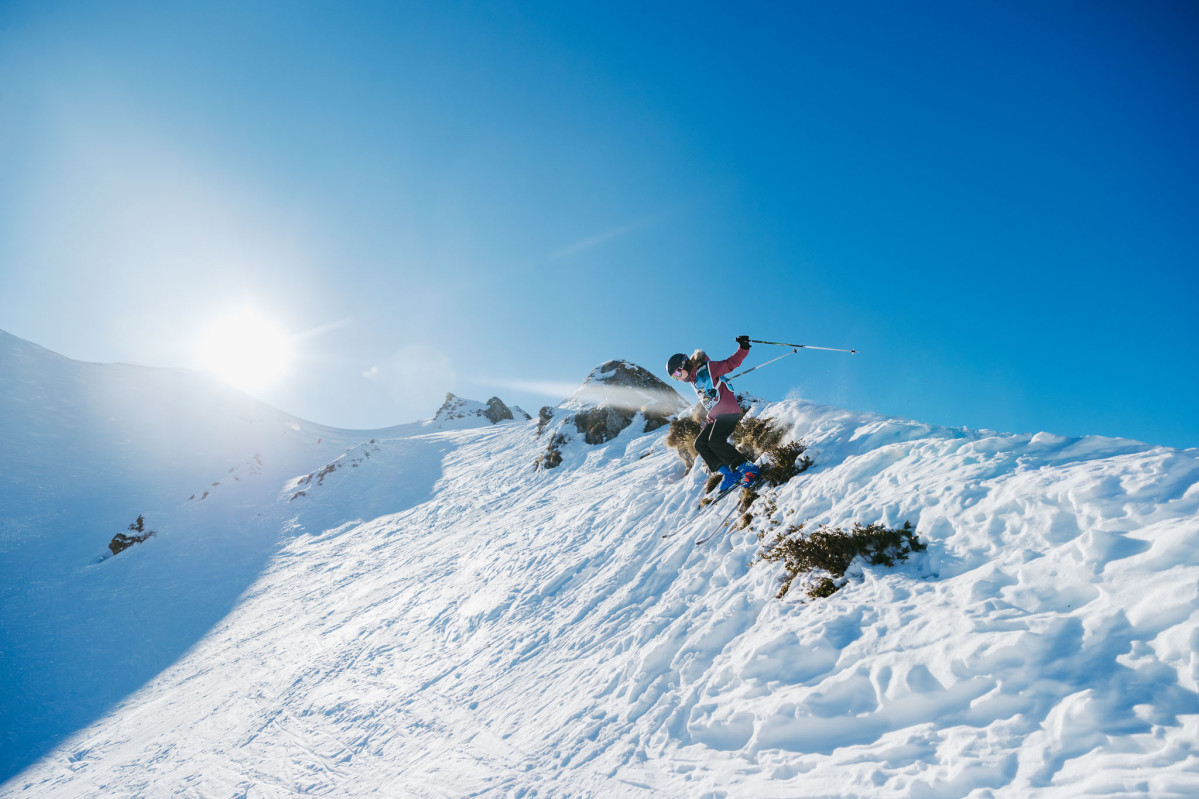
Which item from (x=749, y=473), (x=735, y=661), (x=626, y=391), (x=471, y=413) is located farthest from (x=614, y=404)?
(x=471, y=413)

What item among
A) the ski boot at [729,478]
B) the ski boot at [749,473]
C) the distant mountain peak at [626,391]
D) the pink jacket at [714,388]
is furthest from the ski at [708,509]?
the distant mountain peak at [626,391]

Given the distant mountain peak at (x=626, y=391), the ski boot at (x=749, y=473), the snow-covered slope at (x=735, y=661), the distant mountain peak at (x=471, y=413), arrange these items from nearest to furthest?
the snow-covered slope at (x=735, y=661)
the ski boot at (x=749, y=473)
the distant mountain peak at (x=626, y=391)
the distant mountain peak at (x=471, y=413)

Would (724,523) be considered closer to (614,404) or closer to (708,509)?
(708,509)

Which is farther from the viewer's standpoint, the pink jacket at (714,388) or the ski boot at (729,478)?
the ski boot at (729,478)

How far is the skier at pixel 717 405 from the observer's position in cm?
889

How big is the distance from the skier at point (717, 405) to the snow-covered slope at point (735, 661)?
39.1 inches

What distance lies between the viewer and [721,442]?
914 centimetres

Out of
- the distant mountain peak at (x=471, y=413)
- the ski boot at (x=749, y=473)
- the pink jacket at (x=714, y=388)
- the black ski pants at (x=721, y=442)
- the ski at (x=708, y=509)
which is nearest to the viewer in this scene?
the ski boot at (x=749, y=473)

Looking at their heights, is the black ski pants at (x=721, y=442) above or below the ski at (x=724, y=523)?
above

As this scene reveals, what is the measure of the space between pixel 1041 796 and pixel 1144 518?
2.79 metres

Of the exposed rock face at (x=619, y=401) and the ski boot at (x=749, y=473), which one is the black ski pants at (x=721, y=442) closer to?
the ski boot at (x=749, y=473)

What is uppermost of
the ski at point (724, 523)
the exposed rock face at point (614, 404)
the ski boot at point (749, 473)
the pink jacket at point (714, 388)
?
the exposed rock face at point (614, 404)

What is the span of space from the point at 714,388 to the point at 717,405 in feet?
1.12

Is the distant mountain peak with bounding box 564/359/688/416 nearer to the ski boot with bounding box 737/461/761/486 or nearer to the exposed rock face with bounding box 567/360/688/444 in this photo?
the exposed rock face with bounding box 567/360/688/444
